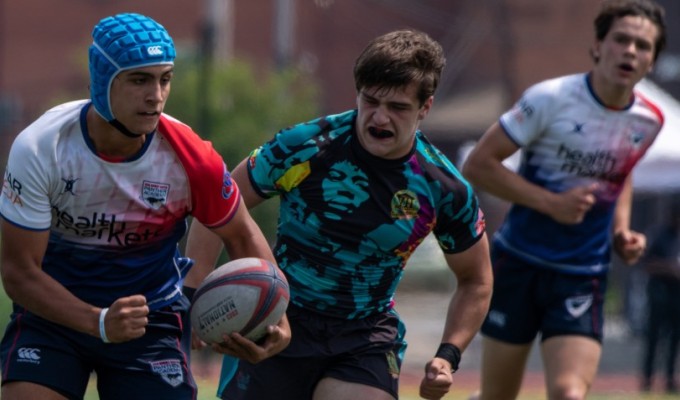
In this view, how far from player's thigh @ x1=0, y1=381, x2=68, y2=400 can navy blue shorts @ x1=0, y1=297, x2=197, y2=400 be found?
2 centimetres

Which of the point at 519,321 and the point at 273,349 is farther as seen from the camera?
the point at 519,321

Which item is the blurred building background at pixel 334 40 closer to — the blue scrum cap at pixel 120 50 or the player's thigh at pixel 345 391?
the player's thigh at pixel 345 391

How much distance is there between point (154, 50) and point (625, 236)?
11.7ft

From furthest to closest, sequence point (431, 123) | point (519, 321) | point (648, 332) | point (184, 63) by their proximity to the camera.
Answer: point (431, 123)
point (184, 63)
point (648, 332)
point (519, 321)

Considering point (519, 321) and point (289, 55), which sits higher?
point (519, 321)

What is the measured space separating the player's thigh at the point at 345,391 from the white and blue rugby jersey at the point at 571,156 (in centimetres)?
227

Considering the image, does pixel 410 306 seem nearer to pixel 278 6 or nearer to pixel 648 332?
pixel 648 332

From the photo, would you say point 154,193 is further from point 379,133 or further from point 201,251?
point 379,133

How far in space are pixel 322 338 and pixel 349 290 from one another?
0.23 m

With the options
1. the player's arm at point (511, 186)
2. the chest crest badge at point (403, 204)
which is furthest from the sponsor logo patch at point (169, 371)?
the player's arm at point (511, 186)

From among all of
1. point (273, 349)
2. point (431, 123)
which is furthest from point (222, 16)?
point (273, 349)

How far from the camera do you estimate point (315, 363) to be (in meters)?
5.70

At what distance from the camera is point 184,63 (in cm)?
2411

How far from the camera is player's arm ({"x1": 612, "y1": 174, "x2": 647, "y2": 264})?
25.3 ft
